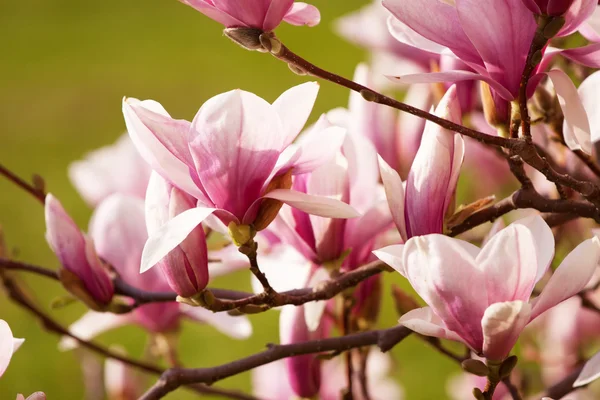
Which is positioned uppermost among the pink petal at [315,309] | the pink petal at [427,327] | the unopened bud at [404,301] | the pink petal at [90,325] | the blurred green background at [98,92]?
the pink petal at [427,327]

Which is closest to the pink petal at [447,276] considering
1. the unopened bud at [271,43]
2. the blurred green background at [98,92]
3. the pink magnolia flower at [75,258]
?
the unopened bud at [271,43]

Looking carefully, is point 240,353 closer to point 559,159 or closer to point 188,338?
point 188,338

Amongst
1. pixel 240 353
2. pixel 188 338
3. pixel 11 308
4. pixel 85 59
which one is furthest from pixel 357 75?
pixel 85 59

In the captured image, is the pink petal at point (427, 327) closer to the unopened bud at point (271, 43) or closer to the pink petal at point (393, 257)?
the pink petal at point (393, 257)

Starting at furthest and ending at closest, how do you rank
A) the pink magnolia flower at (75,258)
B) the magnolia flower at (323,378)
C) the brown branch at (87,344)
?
the magnolia flower at (323,378) < the brown branch at (87,344) < the pink magnolia flower at (75,258)

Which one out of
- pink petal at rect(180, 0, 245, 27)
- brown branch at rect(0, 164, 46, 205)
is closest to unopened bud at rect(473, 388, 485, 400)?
pink petal at rect(180, 0, 245, 27)

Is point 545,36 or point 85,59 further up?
point 545,36
